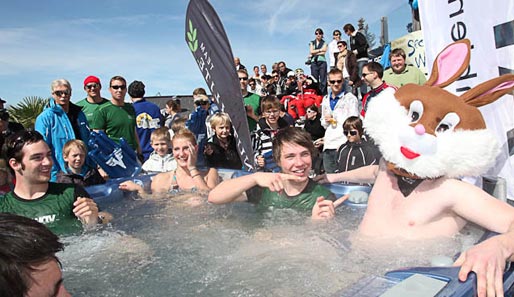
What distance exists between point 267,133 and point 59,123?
7.31 ft

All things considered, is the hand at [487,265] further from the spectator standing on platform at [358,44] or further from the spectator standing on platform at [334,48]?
the spectator standing on platform at [334,48]

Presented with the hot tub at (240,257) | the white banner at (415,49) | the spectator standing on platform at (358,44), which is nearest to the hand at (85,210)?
the hot tub at (240,257)

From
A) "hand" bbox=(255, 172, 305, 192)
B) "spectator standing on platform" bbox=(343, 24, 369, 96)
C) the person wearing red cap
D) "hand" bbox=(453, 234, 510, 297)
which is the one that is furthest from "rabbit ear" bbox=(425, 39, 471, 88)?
"spectator standing on platform" bbox=(343, 24, 369, 96)

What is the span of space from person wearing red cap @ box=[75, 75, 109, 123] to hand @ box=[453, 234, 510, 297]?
13.7 ft

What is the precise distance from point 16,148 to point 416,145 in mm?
2334

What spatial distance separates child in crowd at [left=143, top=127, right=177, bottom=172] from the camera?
4328mm

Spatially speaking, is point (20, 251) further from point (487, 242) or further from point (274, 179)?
point (274, 179)

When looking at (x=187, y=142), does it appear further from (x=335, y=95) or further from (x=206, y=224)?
(x=335, y=95)

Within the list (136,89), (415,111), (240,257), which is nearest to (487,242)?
(415,111)

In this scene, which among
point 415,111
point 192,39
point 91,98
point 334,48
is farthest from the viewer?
point 334,48

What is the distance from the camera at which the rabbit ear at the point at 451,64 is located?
202 cm

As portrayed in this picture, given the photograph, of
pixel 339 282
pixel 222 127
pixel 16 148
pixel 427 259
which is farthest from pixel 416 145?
pixel 222 127

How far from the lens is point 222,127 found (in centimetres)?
446

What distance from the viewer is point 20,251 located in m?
0.93
